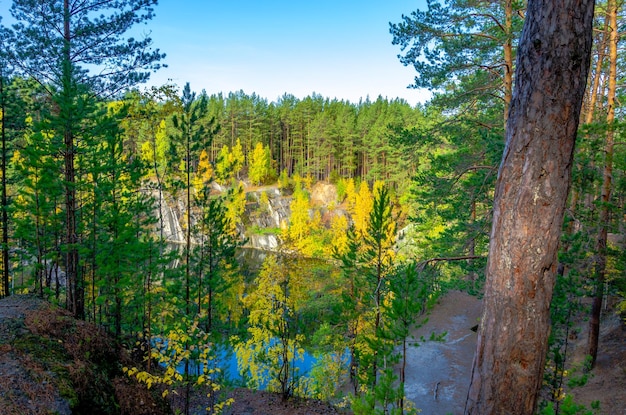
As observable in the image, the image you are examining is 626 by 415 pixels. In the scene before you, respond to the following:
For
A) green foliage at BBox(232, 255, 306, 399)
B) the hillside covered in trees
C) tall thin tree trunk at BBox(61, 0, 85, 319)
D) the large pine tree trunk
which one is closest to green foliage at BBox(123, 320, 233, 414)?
the hillside covered in trees

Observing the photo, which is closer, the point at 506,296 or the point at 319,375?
the point at 506,296

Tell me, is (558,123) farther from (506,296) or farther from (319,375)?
(319,375)

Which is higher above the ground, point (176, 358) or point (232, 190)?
point (232, 190)

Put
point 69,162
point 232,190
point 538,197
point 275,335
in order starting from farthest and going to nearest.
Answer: point 232,190, point 275,335, point 69,162, point 538,197

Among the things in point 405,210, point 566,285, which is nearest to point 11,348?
point 566,285

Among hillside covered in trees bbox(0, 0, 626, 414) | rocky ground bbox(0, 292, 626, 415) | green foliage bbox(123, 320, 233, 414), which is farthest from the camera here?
hillside covered in trees bbox(0, 0, 626, 414)

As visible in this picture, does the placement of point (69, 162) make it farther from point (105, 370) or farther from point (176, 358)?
point (176, 358)

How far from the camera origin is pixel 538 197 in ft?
6.84

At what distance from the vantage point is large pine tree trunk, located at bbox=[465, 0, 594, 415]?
207 centimetres

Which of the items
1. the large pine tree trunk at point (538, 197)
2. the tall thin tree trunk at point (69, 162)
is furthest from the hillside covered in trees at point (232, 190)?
the large pine tree trunk at point (538, 197)

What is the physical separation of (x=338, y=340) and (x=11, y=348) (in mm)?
8674

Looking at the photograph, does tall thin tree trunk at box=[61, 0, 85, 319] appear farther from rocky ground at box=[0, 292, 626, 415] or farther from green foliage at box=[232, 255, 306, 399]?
green foliage at box=[232, 255, 306, 399]

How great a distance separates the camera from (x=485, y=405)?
2148 mm

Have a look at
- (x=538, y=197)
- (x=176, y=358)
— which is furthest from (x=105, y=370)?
(x=538, y=197)
